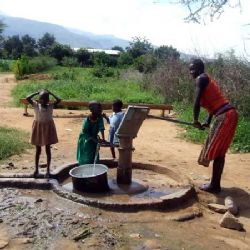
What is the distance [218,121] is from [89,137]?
1627 millimetres

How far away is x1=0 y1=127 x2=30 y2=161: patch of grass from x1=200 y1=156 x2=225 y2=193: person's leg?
3124 mm

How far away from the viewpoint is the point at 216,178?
589 centimetres

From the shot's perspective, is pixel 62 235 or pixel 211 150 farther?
pixel 211 150

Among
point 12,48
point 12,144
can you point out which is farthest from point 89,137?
point 12,48

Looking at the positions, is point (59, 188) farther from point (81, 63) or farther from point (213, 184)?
point (81, 63)

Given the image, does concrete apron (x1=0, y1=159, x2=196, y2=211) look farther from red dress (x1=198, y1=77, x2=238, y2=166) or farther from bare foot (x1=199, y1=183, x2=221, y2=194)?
red dress (x1=198, y1=77, x2=238, y2=166)

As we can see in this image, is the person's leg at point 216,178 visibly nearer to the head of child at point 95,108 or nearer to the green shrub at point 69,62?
the head of child at point 95,108

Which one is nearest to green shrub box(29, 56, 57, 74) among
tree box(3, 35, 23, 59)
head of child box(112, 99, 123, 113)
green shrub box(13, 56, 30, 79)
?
green shrub box(13, 56, 30, 79)

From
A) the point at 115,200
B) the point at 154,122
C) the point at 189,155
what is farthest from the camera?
the point at 154,122

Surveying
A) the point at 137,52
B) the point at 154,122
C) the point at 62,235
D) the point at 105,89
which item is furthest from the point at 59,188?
the point at 137,52

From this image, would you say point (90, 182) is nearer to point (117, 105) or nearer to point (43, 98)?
point (43, 98)

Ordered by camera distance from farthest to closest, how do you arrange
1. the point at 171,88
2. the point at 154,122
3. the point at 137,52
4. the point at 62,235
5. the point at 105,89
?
the point at 137,52
the point at 105,89
the point at 171,88
the point at 154,122
the point at 62,235

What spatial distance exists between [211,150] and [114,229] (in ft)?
6.02

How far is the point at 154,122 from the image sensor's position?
1211cm
